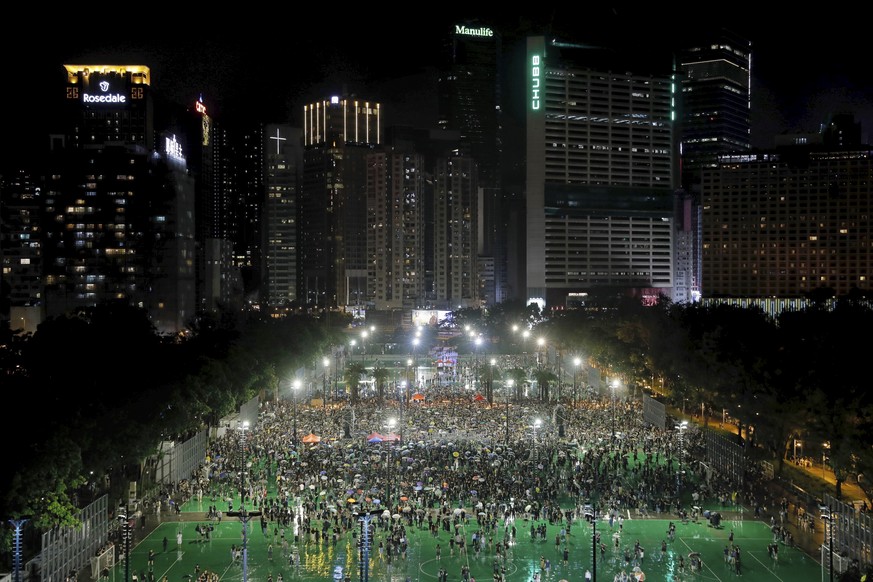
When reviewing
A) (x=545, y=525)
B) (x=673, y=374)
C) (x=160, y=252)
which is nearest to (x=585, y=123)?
(x=160, y=252)

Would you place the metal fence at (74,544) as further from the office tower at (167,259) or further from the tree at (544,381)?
the office tower at (167,259)

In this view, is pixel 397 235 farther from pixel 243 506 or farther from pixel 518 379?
pixel 243 506

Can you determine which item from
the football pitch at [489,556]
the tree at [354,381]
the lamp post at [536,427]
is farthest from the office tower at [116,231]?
the football pitch at [489,556]

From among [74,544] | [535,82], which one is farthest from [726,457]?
[535,82]

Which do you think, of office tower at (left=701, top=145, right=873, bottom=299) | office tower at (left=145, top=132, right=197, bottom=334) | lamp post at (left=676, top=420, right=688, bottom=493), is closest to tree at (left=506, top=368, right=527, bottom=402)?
lamp post at (left=676, top=420, right=688, bottom=493)

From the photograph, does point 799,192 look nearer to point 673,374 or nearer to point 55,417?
point 673,374
